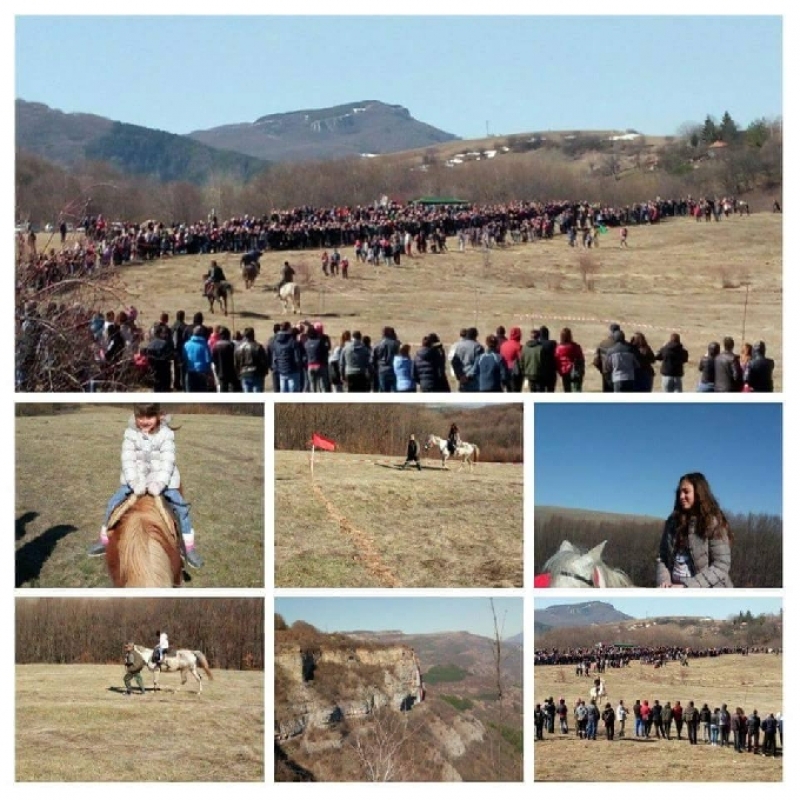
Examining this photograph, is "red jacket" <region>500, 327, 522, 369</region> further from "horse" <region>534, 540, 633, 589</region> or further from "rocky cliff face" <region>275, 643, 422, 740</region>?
"rocky cliff face" <region>275, 643, 422, 740</region>

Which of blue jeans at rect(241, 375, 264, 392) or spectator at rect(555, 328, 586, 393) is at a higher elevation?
spectator at rect(555, 328, 586, 393)

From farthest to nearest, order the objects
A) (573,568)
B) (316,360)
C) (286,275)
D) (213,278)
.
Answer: (286,275) < (213,278) < (316,360) < (573,568)

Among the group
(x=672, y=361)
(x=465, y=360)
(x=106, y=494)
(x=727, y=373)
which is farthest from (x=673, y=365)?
(x=106, y=494)

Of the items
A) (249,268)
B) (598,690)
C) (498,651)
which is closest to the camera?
(498,651)

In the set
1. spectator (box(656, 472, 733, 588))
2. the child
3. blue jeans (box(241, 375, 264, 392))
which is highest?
blue jeans (box(241, 375, 264, 392))

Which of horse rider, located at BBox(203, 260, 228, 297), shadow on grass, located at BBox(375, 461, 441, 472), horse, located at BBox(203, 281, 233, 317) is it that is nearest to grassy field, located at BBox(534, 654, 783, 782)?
shadow on grass, located at BBox(375, 461, 441, 472)

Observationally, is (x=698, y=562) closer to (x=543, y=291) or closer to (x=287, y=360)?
(x=287, y=360)

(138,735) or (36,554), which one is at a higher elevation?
(36,554)
